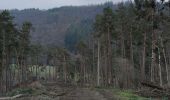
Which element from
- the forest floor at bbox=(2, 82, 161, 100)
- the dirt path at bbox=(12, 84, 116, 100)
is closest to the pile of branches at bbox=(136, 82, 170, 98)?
the forest floor at bbox=(2, 82, 161, 100)

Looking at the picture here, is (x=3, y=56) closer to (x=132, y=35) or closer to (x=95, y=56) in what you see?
(x=132, y=35)

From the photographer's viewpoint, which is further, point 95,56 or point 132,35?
A: point 95,56

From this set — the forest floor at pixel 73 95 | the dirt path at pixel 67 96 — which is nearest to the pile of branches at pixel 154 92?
the forest floor at pixel 73 95

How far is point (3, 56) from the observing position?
6712 cm

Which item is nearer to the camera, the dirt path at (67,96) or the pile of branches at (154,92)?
the dirt path at (67,96)

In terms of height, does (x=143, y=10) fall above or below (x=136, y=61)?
above

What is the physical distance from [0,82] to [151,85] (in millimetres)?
49850

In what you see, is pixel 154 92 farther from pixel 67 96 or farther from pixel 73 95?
pixel 67 96

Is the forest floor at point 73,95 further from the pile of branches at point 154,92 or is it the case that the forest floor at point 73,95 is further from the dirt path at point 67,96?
the pile of branches at point 154,92

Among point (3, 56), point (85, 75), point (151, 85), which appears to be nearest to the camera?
point (151, 85)

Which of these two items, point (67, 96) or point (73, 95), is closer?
point (67, 96)

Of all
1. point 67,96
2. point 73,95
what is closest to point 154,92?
point 73,95

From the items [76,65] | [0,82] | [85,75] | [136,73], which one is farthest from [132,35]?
[76,65]

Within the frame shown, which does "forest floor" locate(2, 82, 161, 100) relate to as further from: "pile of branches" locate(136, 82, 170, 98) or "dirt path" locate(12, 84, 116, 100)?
"pile of branches" locate(136, 82, 170, 98)
